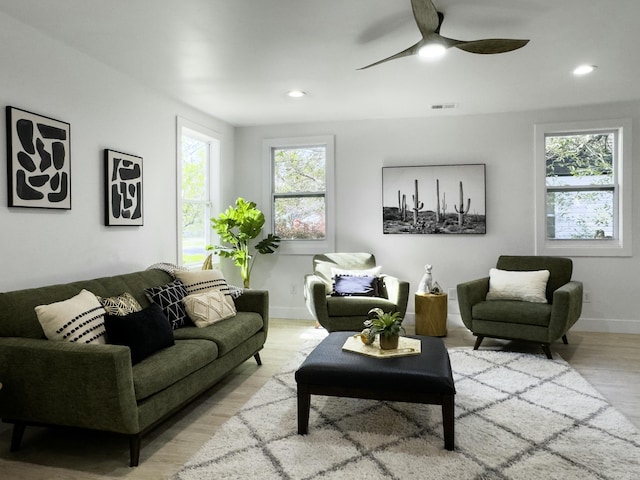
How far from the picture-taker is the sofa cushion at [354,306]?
13.9ft

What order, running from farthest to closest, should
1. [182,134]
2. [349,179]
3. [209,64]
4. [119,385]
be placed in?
1. [349,179]
2. [182,134]
3. [209,64]
4. [119,385]

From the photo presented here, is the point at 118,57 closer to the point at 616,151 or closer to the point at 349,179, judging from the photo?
the point at 349,179

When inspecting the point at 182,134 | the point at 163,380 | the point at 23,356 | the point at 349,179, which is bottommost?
the point at 163,380

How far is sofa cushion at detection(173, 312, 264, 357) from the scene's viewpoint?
3.01 metres

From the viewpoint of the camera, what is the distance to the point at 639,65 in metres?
3.58

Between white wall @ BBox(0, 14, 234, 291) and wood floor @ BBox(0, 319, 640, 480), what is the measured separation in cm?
97

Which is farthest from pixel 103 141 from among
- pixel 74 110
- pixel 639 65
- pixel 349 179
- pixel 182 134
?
pixel 639 65

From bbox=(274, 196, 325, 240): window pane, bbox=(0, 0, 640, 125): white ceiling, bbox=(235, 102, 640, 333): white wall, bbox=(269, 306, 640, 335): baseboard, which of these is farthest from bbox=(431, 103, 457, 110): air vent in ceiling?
bbox=(269, 306, 640, 335): baseboard

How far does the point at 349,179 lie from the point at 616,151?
2.93 meters

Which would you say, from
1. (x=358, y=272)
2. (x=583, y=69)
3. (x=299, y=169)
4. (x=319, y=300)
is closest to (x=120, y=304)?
(x=319, y=300)

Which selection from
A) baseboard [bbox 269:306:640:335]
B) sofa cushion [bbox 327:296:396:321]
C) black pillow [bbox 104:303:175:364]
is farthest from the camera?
baseboard [bbox 269:306:640:335]

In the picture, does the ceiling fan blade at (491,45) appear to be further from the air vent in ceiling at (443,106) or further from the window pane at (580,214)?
the window pane at (580,214)

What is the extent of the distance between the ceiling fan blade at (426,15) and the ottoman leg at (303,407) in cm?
207

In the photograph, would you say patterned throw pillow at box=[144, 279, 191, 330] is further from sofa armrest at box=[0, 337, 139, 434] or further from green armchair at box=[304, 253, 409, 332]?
green armchair at box=[304, 253, 409, 332]
